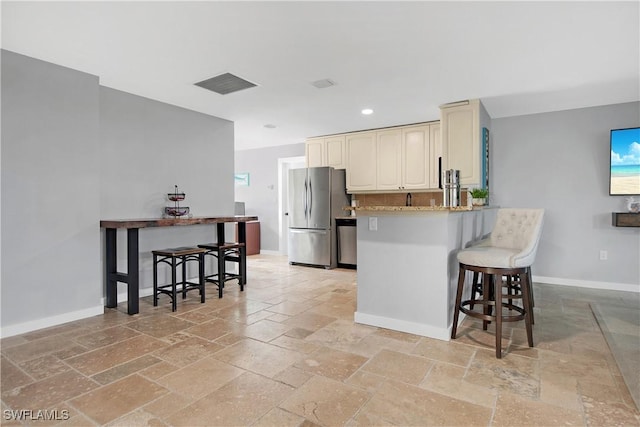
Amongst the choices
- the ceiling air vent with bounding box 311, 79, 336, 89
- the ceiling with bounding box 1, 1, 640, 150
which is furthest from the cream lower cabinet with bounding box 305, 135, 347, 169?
the ceiling air vent with bounding box 311, 79, 336, 89

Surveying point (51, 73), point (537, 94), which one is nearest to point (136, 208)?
point (51, 73)

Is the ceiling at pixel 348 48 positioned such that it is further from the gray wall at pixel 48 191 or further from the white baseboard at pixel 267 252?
the white baseboard at pixel 267 252

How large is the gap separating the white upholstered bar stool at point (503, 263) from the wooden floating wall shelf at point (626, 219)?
6.50 ft

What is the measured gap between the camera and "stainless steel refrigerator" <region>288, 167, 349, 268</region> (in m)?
5.84

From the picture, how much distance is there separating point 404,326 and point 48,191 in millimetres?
3286

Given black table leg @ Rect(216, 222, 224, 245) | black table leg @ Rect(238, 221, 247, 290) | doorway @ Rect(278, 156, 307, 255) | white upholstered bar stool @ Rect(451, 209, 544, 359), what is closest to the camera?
white upholstered bar stool @ Rect(451, 209, 544, 359)

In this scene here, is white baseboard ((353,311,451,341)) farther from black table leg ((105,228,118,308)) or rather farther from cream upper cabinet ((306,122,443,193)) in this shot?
cream upper cabinet ((306,122,443,193))

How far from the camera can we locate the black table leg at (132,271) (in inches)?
131

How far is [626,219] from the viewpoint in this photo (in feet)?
13.3

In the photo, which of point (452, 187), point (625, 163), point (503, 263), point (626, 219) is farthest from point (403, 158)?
point (503, 263)

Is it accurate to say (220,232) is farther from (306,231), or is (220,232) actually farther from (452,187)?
(452,187)

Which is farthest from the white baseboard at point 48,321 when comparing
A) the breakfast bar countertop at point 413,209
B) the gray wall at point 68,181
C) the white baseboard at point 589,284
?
the white baseboard at point 589,284

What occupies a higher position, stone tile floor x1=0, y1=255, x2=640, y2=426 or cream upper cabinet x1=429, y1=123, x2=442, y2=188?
cream upper cabinet x1=429, y1=123, x2=442, y2=188

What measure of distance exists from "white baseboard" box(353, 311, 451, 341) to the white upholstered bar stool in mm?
97
